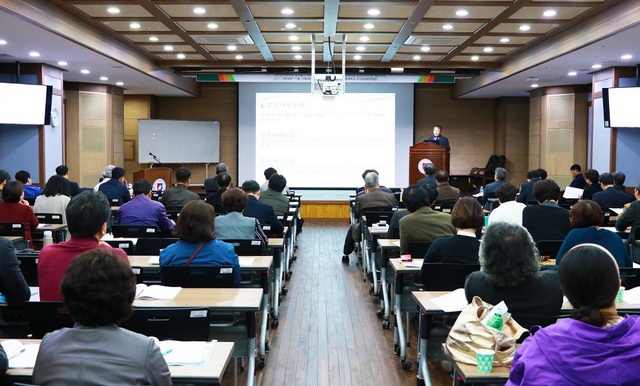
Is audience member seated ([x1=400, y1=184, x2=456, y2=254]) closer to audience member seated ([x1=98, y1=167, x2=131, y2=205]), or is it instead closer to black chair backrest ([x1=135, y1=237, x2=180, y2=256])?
black chair backrest ([x1=135, y1=237, x2=180, y2=256])

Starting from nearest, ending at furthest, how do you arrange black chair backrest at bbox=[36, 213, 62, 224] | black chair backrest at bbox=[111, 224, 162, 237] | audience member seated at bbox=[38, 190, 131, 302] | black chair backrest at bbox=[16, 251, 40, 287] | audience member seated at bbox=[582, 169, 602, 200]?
audience member seated at bbox=[38, 190, 131, 302], black chair backrest at bbox=[16, 251, 40, 287], black chair backrest at bbox=[111, 224, 162, 237], black chair backrest at bbox=[36, 213, 62, 224], audience member seated at bbox=[582, 169, 602, 200]

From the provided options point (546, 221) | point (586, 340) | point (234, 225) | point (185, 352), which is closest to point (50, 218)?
point (234, 225)

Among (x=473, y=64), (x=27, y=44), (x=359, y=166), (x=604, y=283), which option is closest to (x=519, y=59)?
(x=473, y=64)

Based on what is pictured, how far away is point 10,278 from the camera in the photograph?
10.4 ft

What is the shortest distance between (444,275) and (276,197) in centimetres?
392

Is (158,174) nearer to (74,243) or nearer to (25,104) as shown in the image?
(25,104)

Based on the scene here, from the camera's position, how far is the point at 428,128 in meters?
16.7

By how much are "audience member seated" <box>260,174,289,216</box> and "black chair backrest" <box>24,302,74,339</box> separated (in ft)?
15.6

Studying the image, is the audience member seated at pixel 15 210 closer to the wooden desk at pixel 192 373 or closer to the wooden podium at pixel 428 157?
the wooden desk at pixel 192 373

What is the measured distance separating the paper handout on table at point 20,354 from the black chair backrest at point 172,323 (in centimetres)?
38

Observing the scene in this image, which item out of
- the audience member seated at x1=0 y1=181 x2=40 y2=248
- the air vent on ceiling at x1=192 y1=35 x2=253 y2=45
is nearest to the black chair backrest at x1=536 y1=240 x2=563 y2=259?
the audience member seated at x1=0 y1=181 x2=40 y2=248

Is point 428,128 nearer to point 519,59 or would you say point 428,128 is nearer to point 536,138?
point 536,138

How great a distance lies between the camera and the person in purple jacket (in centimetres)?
181

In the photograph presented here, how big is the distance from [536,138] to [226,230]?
11211 mm
